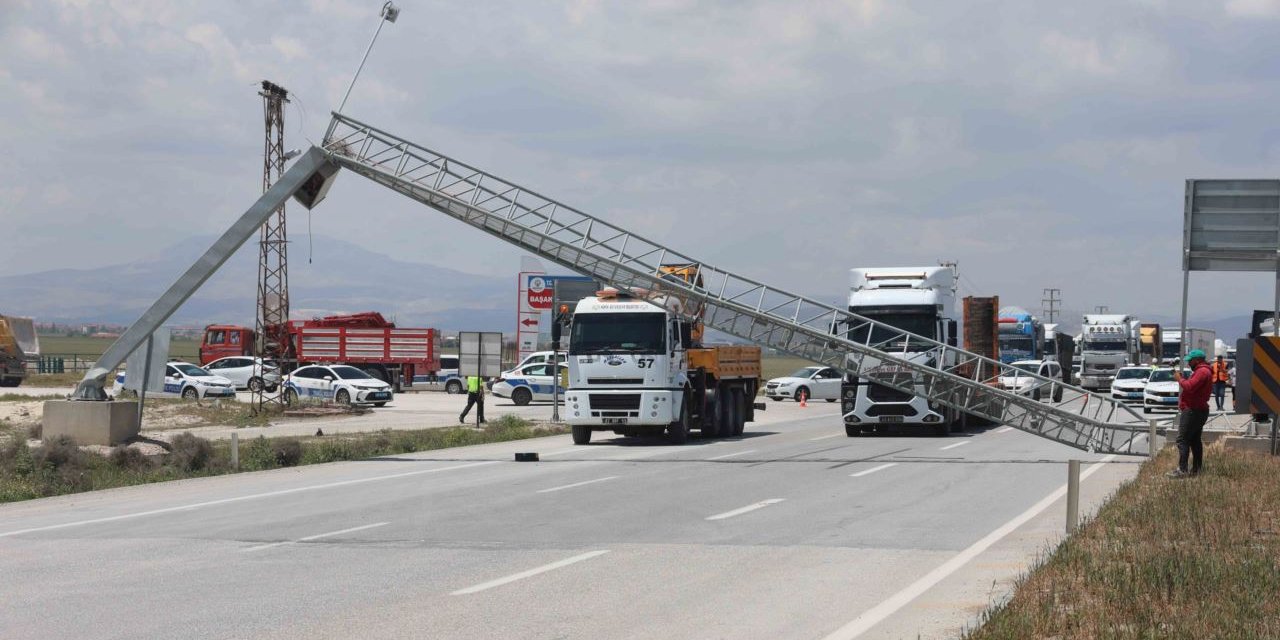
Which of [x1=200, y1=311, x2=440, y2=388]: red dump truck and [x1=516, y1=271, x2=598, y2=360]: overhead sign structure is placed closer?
[x1=516, y1=271, x2=598, y2=360]: overhead sign structure

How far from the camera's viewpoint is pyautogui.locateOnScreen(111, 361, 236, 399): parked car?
50.1 m

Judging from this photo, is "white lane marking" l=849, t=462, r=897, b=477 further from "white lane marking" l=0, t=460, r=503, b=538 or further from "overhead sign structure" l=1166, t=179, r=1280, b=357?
"white lane marking" l=0, t=460, r=503, b=538

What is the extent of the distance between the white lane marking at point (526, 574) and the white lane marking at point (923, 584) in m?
2.80

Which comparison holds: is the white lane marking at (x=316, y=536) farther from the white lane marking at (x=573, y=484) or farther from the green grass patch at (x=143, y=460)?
the green grass patch at (x=143, y=460)

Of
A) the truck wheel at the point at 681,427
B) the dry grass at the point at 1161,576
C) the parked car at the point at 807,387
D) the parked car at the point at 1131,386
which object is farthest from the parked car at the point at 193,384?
the dry grass at the point at 1161,576

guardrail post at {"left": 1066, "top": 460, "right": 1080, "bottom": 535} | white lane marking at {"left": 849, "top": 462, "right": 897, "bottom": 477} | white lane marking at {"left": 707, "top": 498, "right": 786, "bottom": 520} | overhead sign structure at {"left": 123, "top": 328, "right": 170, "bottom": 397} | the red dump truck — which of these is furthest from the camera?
the red dump truck

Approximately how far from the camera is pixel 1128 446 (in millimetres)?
24953

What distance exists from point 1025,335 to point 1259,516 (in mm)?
47837

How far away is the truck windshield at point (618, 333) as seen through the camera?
90.7 feet

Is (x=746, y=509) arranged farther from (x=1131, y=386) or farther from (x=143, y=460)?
(x=1131, y=386)

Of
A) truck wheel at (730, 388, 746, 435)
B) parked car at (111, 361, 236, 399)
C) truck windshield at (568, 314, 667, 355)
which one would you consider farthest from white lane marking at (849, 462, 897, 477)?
parked car at (111, 361, 236, 399)

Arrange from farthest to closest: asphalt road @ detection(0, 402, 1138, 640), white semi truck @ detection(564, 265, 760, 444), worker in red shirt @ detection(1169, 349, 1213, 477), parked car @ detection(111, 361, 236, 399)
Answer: parked car @ detection(111, 361, 236, 399), white semi truck @ detection(564, 265, 760, 444), worker in red shirt @ detection(1169, 349, 1213, 477), asphalt road @ detection(0, 402, 1138, 640)

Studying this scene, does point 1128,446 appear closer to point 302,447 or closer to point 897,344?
point 897,344

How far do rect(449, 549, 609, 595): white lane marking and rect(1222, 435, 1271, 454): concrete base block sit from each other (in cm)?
1248
